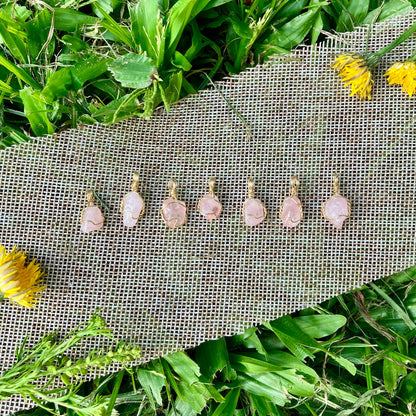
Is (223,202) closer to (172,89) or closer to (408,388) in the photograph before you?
(172,89)

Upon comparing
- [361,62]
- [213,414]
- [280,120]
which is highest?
[361,62]

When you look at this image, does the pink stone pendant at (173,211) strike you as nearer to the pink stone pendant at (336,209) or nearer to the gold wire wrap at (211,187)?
the gold wire wrap at (211,187)

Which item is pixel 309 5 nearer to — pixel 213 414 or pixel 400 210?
pixel 400 210

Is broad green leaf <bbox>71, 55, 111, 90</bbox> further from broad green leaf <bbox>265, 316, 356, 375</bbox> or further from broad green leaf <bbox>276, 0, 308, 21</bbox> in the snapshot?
broad green leaf <bbox>265, 316, 356, 375</bbox>

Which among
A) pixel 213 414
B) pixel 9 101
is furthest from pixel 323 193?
pixel 9 101

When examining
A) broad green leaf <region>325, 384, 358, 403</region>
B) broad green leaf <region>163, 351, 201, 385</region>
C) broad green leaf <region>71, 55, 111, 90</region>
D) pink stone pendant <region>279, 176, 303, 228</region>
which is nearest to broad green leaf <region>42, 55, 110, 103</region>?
broad green leaf <region>71, 55, 111, 90</region>
